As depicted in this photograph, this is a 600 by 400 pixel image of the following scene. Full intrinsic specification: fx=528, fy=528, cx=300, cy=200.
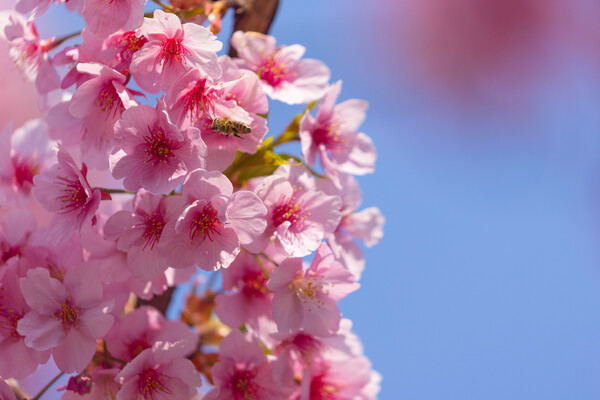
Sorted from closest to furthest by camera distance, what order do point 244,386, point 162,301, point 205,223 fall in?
point 205,223
point 244,386
point 162,301

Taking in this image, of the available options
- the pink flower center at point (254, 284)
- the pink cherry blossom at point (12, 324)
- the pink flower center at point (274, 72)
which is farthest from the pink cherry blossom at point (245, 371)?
the pink flower center at point (274, 72)

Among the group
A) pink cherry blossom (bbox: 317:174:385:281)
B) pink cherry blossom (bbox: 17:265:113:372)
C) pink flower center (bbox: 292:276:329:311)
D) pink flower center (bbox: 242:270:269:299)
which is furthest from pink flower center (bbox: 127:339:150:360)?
pink cherry blossom (bbox: 317:174:385:281)

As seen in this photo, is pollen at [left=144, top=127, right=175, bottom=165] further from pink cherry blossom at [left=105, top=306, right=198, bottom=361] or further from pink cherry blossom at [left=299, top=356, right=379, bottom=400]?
pink cherry blossom at [left=299, top=356, right=379, bottom=400]

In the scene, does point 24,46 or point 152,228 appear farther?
point 24,46

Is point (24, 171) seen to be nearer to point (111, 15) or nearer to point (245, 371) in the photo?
point (111, 15)

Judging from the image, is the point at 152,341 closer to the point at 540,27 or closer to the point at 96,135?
the point at 96,135

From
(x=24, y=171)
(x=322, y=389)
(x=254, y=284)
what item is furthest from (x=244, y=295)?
(x=24, y=171)

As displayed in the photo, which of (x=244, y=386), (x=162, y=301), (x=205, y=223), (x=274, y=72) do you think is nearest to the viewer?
(x=205, y=223)
